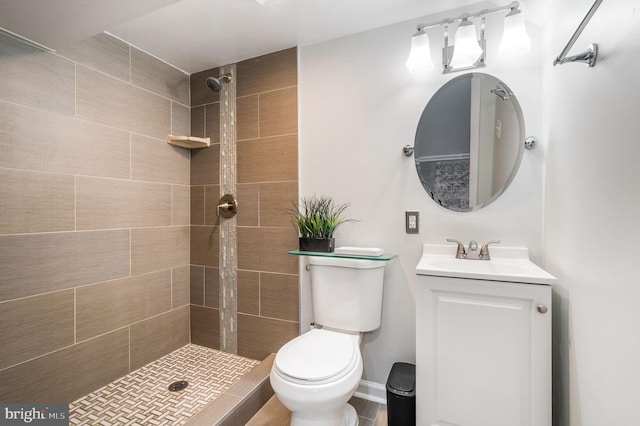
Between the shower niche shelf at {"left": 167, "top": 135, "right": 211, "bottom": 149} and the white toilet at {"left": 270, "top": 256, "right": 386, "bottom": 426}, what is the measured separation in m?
1.31

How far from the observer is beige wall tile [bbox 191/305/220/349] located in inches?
88.5

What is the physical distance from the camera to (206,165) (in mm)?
2311

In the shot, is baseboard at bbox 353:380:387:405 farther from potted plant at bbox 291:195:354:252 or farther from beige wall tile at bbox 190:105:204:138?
beige wall tile at bbox 190:105:204:138

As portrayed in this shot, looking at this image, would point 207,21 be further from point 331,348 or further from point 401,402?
point 401,402

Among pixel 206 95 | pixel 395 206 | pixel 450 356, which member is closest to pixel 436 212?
pixel 395 206

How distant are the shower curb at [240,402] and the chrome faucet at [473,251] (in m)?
1.39

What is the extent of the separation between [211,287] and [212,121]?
1322mm

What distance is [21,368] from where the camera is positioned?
1.44 m

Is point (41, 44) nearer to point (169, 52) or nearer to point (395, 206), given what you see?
point (169, 52)

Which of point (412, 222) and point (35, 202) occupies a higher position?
point (35, 202)

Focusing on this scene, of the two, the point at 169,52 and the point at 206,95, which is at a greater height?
the point at 169,52

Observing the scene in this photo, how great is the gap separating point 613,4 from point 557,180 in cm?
70

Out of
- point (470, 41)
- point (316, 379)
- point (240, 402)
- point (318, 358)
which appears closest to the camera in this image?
point (316, 379)

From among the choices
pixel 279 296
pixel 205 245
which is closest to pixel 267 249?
pixel 279 296
